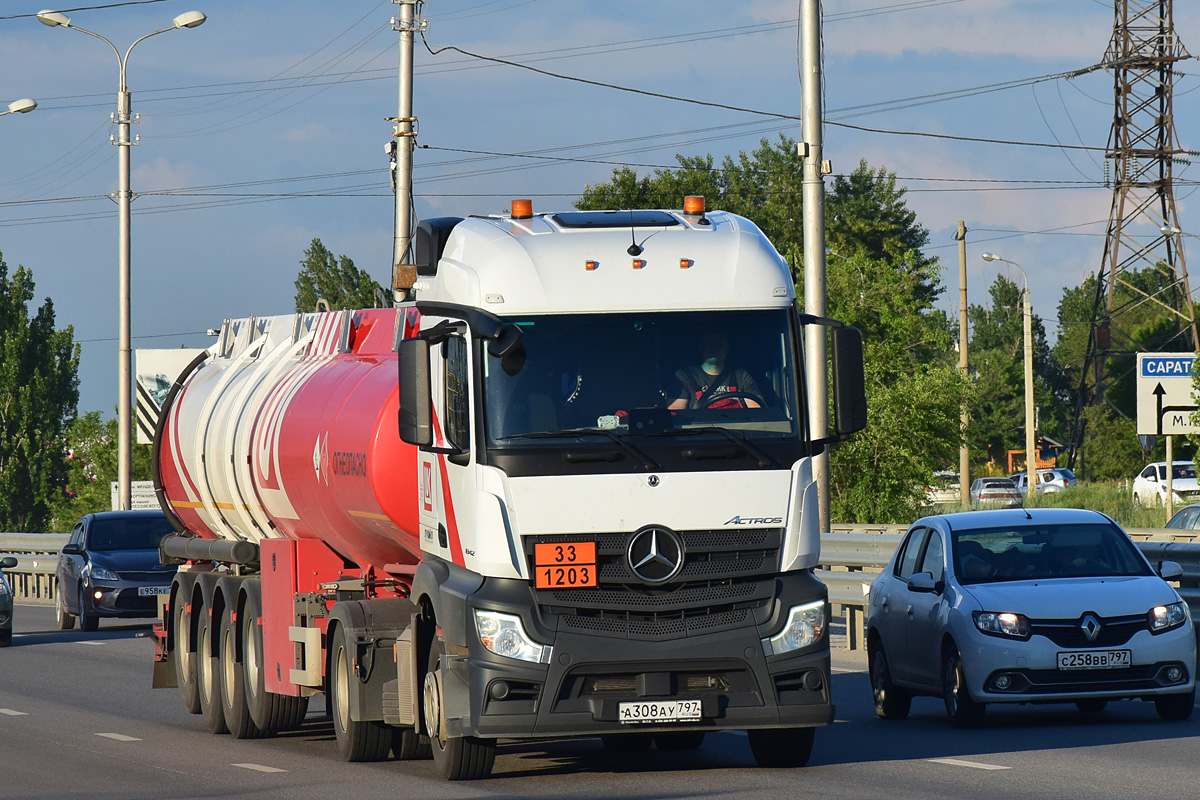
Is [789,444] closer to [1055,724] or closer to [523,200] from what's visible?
[523,200]

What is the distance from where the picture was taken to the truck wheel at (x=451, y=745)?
11.1 m

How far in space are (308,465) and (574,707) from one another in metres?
3.89

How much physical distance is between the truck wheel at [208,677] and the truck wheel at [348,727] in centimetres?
301

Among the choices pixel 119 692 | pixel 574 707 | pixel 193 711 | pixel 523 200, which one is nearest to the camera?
pixel 574 707

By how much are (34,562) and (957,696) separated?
96.8 feet

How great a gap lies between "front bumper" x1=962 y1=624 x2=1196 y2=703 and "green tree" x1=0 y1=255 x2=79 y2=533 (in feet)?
212

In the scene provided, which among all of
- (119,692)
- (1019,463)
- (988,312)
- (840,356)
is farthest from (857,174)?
(840,356)

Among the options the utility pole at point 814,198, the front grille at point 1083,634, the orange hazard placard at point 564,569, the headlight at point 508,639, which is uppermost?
the utility pole at point 814,198

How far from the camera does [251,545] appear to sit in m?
15.3

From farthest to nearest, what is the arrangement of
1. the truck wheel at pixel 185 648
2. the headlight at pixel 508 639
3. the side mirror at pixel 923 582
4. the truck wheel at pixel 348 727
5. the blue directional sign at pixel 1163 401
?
the blue directional sign at pixel 1163 401 → the truck wheel at pixel 185 648 → the side mirror at pixel 923 582 → the truck wheel at pixel 348 727 → the headlight at pixel 508 639

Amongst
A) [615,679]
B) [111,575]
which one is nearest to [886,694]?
[615,679]

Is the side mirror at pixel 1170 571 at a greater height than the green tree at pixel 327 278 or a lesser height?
lesser

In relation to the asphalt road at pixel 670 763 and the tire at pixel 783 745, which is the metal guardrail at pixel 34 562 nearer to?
the asphalt road at pixel 670 763

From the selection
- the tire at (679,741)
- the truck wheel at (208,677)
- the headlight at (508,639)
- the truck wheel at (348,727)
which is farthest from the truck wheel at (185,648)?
the headlight at (508,639)
